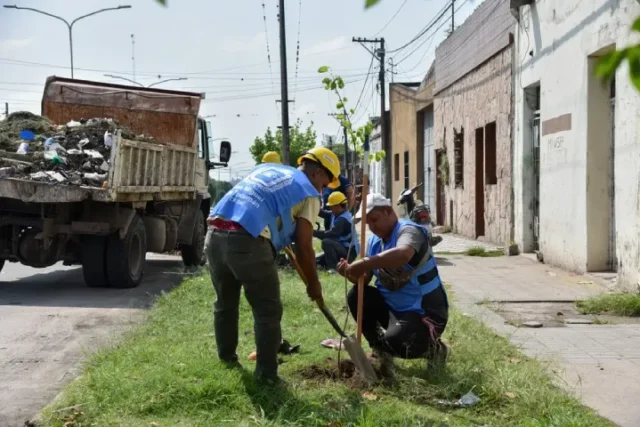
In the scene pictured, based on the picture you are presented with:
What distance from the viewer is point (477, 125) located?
59.6 feet

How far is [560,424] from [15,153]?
8.18m

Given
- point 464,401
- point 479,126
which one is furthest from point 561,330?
point 479,126

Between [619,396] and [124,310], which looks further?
[124,310]

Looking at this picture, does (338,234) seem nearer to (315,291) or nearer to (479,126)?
(315,291)

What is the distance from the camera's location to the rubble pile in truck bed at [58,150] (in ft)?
32.6

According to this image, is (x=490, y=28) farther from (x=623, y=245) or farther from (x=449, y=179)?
(x=623, y=245)

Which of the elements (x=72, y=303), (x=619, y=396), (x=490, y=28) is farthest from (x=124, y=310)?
(x=490, y=28)

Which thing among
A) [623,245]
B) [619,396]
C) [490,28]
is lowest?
[619,396]

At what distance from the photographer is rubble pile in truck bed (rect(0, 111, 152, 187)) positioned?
994 cm

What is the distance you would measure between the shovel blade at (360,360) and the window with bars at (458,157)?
15.4 meters

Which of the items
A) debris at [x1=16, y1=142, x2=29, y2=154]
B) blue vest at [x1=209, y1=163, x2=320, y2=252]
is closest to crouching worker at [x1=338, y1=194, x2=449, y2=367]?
blue vest at [x1=209, y1=163, x2=320, y2=252]

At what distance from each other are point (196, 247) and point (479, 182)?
7.15 m

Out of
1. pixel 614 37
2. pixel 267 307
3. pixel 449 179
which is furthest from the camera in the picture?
pixel 449 179

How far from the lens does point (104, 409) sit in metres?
4.65
